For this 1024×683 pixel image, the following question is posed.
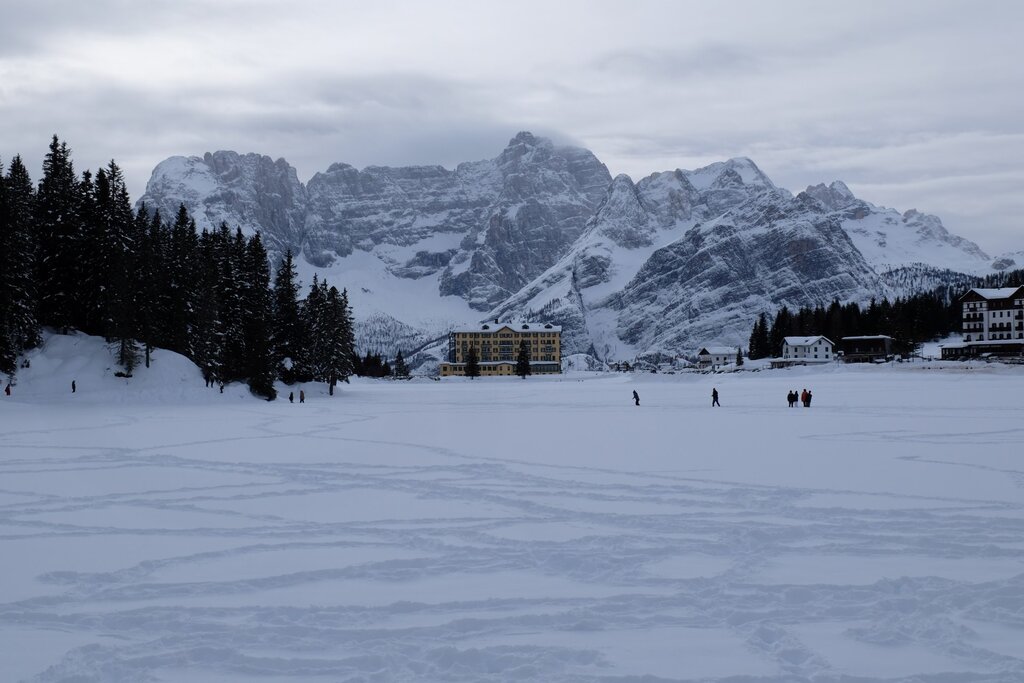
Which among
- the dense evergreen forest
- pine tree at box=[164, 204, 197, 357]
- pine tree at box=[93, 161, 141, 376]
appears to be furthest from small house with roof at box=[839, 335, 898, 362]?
pine tree at box=[93, 161, 141, 376]

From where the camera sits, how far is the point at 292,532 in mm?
16203

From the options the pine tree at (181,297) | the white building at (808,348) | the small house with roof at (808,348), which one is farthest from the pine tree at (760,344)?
the pine tree at (181,297)

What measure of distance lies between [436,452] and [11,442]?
1747 cm

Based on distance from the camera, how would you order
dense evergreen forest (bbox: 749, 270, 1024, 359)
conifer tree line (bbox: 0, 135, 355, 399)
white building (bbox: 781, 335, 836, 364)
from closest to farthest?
conifer tree line (bbox: 0, 135, 355, 399), dense evergreen forest (bbox: 749, 270, 1024, 359), white building (bbox: 781, 335, 836, 364)

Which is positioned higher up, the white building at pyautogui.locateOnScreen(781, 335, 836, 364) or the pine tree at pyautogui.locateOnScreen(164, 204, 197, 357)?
the pine tree at pyautogui.locateOnScreen(164, 204, 197, 357)

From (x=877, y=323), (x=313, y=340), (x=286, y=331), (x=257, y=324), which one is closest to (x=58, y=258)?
(x=257, y=324)

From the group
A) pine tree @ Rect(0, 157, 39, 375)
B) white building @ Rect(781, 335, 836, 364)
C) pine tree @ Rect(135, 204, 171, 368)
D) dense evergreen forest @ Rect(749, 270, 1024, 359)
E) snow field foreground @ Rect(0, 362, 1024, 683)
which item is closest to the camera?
snow field foreground @ Rect(0, 362, 1024, 683)

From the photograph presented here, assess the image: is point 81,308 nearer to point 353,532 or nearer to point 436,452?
point 436,452

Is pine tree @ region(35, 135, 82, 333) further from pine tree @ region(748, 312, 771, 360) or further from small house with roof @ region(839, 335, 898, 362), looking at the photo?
pine tree @ region(748, 312, 771, 360)

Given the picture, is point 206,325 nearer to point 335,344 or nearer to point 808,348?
point 335,344

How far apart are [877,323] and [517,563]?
164493mm

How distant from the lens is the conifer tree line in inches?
2596

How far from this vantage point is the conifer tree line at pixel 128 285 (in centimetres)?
6594

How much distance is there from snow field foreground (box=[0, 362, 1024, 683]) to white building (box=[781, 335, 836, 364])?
143481 mm
